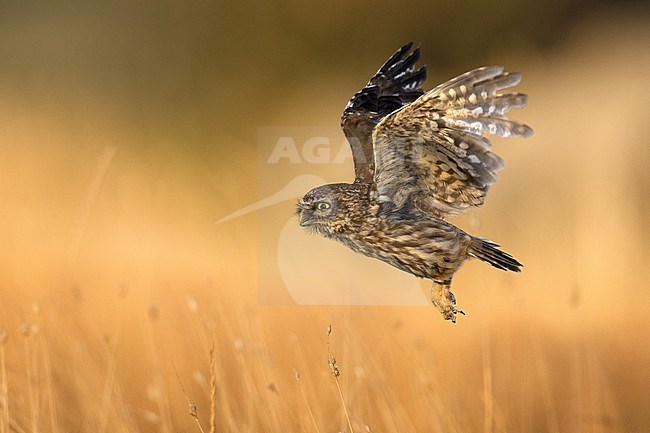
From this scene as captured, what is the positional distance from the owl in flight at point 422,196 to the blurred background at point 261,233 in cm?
24

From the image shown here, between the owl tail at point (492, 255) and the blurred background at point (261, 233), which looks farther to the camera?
the blurred background at point (261, 233)

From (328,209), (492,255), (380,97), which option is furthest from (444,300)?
(380,97)

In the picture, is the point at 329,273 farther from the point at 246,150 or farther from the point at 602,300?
the point at 246,150

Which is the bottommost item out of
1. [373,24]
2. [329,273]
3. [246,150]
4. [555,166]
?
[329,273]

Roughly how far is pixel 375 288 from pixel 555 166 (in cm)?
210

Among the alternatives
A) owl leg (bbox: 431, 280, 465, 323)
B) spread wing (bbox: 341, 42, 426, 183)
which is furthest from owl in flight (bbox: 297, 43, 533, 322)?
spread wing (bbox: 341, 42, 426, 183)

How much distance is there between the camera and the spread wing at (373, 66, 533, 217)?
7.53 feet

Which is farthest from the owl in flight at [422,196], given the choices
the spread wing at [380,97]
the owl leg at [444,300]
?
the spread wing at [380,97]

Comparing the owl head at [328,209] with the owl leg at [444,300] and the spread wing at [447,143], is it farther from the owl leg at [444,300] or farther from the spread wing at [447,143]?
the owl leg at [444,300]

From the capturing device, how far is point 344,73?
8977 mm

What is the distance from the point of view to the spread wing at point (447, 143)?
230 cm

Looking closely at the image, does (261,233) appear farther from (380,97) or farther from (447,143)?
(447,143)

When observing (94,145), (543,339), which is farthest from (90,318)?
(94,145)

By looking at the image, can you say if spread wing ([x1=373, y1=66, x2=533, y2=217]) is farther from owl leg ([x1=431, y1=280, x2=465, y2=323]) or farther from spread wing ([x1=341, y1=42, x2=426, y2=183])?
spread wing ([x1=341, y1=42, x2=426, y2=183])
